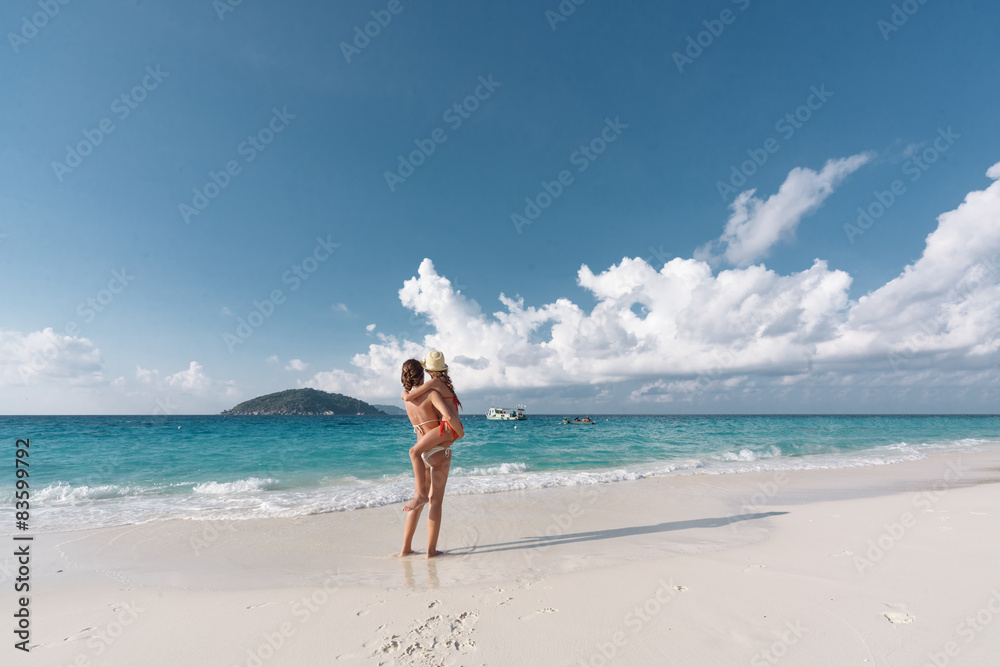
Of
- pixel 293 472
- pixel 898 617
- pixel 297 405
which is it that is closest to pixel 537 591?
pixel 898 617

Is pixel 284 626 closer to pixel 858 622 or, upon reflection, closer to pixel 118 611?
pixel 118 611

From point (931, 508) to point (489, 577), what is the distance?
930 cm

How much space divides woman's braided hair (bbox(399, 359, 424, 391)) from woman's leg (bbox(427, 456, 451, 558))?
1.08 m

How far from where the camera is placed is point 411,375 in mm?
5383

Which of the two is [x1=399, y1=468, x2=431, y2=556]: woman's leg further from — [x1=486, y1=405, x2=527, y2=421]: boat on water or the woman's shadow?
[x1=486, y1=405, x2=527, y2=421]: boat on water

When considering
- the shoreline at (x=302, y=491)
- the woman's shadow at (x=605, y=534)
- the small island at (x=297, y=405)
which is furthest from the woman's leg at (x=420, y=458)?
the small island at (x=297, y=405)

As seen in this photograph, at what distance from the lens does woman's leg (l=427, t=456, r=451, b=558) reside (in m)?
5.46

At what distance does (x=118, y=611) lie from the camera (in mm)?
4047

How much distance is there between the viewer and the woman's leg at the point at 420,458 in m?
5.23

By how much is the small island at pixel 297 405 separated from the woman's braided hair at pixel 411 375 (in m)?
124

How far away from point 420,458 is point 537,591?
2088 millimetres

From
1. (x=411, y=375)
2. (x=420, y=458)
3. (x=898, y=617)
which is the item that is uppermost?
(x=411, y=375)

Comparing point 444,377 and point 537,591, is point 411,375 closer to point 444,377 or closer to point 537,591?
point 444,377

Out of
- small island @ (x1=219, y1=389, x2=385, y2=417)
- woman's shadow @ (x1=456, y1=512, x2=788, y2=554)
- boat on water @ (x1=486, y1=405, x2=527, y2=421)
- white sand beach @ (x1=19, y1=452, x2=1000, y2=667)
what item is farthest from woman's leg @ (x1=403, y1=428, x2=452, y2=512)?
small island @ (x1=219, y1=389, x2=385, y2=417)
